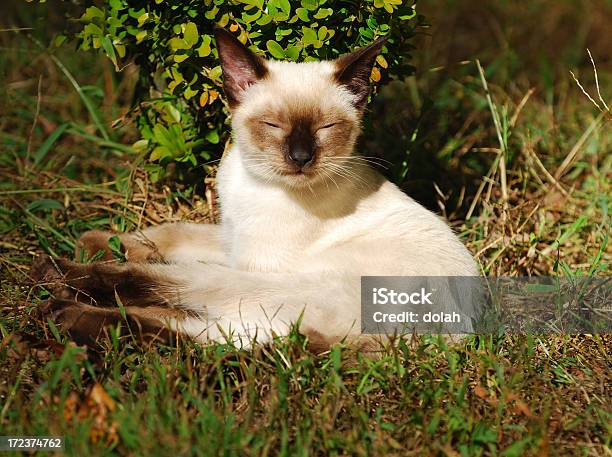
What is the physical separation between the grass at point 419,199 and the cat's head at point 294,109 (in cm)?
60

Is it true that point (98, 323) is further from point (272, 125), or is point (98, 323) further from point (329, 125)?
point (329, 125)

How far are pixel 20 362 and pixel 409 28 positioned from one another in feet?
7.29

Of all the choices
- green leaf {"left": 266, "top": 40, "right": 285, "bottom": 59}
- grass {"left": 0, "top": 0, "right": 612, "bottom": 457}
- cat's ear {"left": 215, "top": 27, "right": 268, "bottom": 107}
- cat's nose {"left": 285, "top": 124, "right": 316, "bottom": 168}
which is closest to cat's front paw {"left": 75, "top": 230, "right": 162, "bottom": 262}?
grass {"left": 0, "top": 0, "right": 612, "bottom": 457}

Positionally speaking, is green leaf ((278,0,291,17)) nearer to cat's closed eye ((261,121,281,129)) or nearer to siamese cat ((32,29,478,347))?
siamese cat ((32,29,478,347))

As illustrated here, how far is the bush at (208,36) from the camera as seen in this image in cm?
300

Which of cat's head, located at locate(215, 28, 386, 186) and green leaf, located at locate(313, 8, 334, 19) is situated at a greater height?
green leaf, located at locate(313, 8, 334, 19)

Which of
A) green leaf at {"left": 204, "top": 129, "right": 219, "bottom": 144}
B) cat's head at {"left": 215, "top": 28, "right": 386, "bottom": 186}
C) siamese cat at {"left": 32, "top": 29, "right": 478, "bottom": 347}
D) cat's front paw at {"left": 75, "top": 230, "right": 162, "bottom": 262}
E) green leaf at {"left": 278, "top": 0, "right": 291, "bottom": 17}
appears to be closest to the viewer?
siamese cat at {"left": 32, "top": 29, "right": 478, "bottom": 347}

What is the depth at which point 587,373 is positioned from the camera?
105 inches

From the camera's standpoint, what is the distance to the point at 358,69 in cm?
289

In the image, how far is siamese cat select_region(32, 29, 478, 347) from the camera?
2668 millimetres

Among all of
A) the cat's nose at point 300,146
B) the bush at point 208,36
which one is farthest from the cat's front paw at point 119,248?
the cat's nose at point 300,146

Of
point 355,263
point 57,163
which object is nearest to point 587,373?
point 355,263
